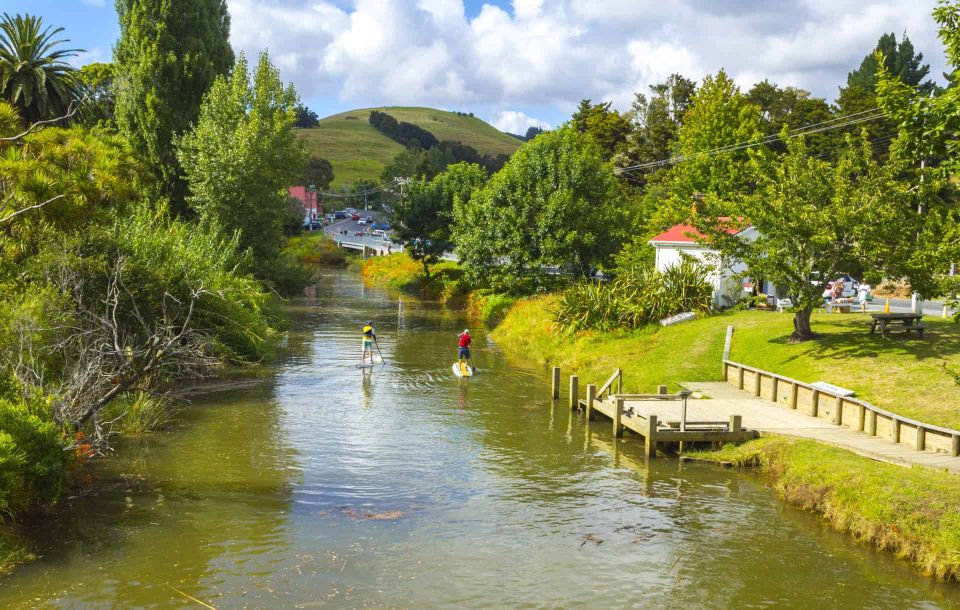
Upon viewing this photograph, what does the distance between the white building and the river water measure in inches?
606

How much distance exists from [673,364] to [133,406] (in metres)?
19.1

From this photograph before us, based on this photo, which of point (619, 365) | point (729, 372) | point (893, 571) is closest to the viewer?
point (893, 571)

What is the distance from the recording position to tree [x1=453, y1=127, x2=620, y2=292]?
1838 inches

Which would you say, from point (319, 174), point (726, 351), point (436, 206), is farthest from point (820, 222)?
point (319, 174)

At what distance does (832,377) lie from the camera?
2562 cm

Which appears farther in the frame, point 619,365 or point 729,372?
point 619,365

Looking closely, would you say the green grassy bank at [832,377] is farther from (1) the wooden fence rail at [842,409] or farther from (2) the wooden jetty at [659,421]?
(1) the wooden fence rail at [842,409]

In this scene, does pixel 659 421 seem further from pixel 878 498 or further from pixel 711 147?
pixel 711 147

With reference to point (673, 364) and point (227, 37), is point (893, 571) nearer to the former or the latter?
point (673, 364)

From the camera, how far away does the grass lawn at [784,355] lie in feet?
76.6

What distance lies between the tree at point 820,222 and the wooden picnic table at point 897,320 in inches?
80.6

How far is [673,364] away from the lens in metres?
31.0

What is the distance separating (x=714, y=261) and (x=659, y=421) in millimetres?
18642

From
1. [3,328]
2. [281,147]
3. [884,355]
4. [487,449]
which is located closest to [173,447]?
[3,328]
